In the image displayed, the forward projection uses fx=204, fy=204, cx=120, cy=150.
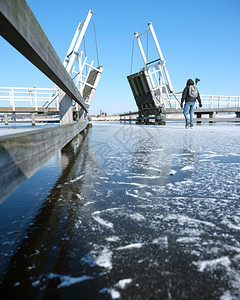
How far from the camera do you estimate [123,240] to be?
2.35ft

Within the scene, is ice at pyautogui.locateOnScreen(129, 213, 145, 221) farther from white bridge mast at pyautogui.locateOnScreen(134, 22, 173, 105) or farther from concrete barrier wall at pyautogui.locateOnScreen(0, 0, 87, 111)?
white bridge mast at pyautogui.locateOnScreen(134, 22, 173, 105)

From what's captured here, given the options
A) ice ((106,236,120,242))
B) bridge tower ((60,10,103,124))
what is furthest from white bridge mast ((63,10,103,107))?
ice ((106,236,120,242))

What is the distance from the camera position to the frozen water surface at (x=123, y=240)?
1.68 ft

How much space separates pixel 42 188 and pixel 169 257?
938mm

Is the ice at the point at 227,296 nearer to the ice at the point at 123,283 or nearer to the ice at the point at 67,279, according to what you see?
the ice at the point at 123,283

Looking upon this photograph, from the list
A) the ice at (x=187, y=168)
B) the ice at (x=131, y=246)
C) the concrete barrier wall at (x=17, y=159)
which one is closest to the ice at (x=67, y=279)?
the ice at (x=131, y=246)

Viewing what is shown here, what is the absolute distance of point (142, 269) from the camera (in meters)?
0.57

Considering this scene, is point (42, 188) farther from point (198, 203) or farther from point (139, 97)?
point (139, 97)

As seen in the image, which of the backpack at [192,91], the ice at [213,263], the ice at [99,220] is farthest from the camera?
the backpack at [192,91]

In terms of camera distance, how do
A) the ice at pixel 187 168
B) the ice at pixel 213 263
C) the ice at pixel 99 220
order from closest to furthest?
the ice at pixel 213 263, the ice at pixel 99 220, the ice at pixel 187 168

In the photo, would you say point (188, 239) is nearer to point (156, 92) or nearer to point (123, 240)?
point (123, 240)

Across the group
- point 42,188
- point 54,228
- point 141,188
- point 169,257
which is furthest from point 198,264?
point 42,188

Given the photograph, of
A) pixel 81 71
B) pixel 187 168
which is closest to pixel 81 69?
pixel 81 71

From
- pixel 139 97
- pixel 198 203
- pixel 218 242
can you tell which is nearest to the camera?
pixel 218 242
